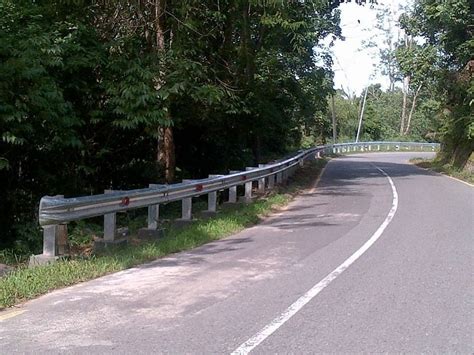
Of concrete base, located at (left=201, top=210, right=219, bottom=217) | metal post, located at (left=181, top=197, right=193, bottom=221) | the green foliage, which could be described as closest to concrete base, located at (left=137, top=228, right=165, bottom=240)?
metal post, located at (left=181, top=197, right=193, bottom=221)

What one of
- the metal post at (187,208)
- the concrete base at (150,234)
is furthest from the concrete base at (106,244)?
the metal post at (187,208)

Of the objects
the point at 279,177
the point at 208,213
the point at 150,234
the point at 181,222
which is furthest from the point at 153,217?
the point at 279,177

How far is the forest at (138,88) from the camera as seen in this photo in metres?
10.9

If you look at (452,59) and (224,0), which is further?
A: (452,59)

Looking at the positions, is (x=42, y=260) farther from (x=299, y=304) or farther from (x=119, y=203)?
(x=299, y=304)

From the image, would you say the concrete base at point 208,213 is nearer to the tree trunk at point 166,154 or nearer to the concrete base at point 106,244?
the tree trunk at point 166,154

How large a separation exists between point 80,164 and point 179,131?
5.50 meters

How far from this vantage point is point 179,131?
18859mm

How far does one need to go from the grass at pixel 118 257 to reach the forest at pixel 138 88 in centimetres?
205

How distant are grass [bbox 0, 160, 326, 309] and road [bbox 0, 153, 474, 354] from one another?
0.23 meters

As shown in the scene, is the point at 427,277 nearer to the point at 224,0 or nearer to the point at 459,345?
the point at 459,345

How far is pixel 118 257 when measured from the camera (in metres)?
8.38

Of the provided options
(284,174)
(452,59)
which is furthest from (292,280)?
(452,59)

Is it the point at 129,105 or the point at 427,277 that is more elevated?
the point at 129,105
